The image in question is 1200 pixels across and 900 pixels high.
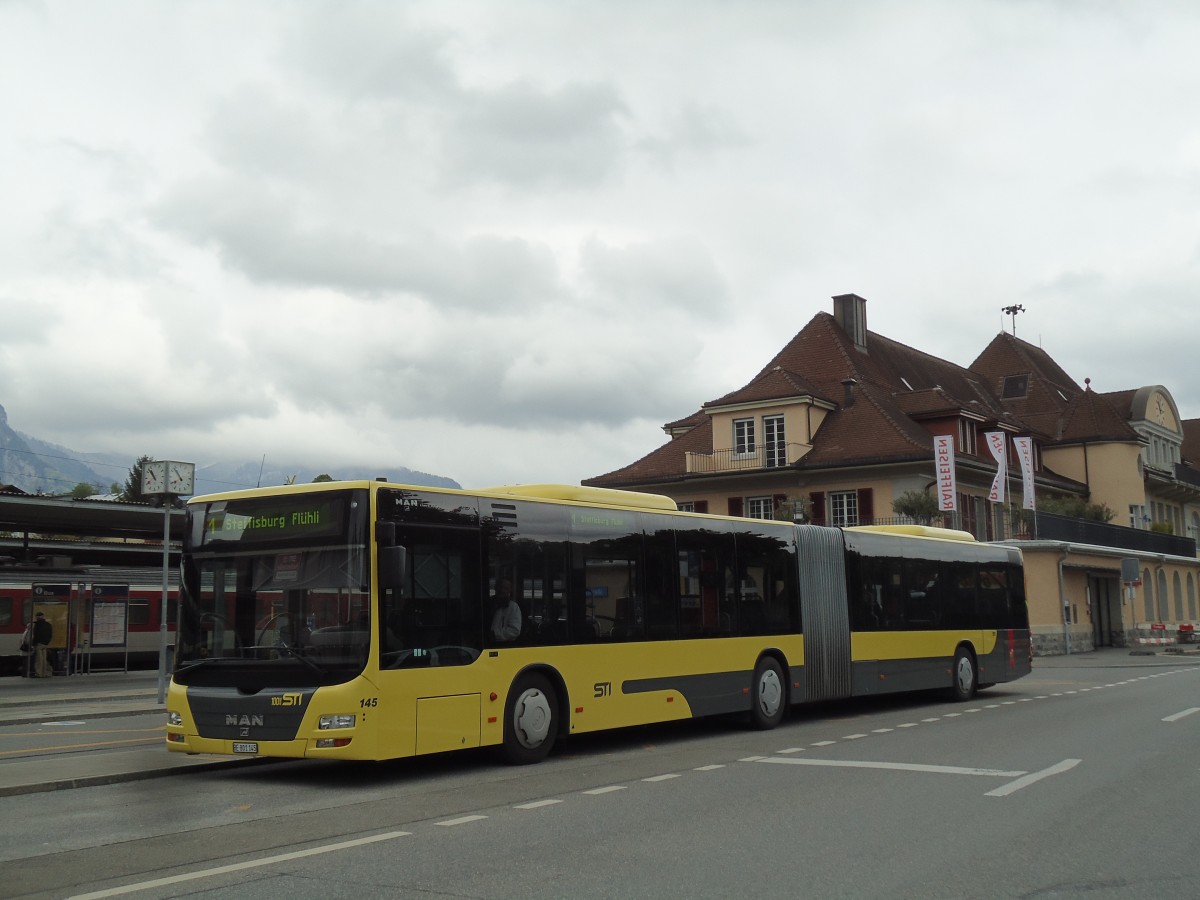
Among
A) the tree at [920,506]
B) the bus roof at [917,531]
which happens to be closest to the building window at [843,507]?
the tree at [920,506]

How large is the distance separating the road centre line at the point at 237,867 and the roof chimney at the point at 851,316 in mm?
51172

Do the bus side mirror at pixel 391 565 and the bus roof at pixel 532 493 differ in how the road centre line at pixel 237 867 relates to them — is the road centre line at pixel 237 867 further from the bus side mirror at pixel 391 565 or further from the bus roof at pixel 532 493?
the bus roof at pixel 532 493

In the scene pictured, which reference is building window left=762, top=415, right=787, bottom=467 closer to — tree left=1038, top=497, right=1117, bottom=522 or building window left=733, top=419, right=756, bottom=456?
building window left=733, top=419, right=756, bottom=456

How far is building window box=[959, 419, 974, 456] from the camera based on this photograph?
1999 inches

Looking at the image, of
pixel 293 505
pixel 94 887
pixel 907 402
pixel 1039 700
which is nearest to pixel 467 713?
pixel 293 505

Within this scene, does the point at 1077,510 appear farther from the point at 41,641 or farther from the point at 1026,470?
the point at 41,641

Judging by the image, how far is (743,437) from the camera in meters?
51.6

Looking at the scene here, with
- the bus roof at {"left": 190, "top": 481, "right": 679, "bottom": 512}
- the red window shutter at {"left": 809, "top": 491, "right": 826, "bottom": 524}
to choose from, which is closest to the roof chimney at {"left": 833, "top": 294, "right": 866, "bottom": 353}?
the red window shutter at {"left": 809, "top": 491, "right": 826, "bottom": 524}

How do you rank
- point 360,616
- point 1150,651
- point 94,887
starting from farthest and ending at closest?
point 1150,651 < point 360,616 < point 94,887

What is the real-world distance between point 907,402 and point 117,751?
139 feet

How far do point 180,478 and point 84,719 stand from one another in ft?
14.5

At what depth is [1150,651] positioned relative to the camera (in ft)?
146

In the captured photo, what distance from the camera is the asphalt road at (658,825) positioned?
724 cm

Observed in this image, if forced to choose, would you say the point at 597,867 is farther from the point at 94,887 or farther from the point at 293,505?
the point at 293,505
